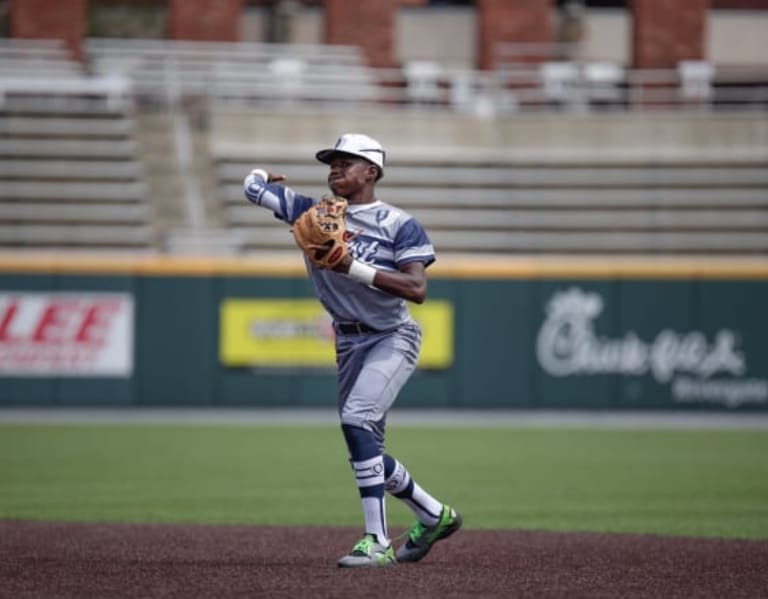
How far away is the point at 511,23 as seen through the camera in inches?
1174

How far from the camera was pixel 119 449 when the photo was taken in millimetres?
16188

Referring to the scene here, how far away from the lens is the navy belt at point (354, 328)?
313 inches

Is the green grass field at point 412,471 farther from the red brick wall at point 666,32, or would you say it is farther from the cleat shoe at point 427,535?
the red brick wall at point 666,32

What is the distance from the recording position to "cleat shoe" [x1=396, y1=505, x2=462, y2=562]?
809 centimetres

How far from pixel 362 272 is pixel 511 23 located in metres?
22.9

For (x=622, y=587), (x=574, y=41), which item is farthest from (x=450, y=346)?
(x=622, y=587)

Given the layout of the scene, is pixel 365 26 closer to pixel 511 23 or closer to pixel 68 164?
pixel 511 23

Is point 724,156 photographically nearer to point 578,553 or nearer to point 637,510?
point 637,510

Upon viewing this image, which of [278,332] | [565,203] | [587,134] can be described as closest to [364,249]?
[278,332]

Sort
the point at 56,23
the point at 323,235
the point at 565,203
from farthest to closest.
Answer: the point at 56,23
the point at 565,203
the point at 323,235

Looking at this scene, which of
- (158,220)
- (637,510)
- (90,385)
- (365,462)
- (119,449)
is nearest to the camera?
(365,462)

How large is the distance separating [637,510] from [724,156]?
15338 millimetres

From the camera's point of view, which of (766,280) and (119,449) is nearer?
(119,449)

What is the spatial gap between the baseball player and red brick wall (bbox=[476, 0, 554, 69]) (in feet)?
72.3
